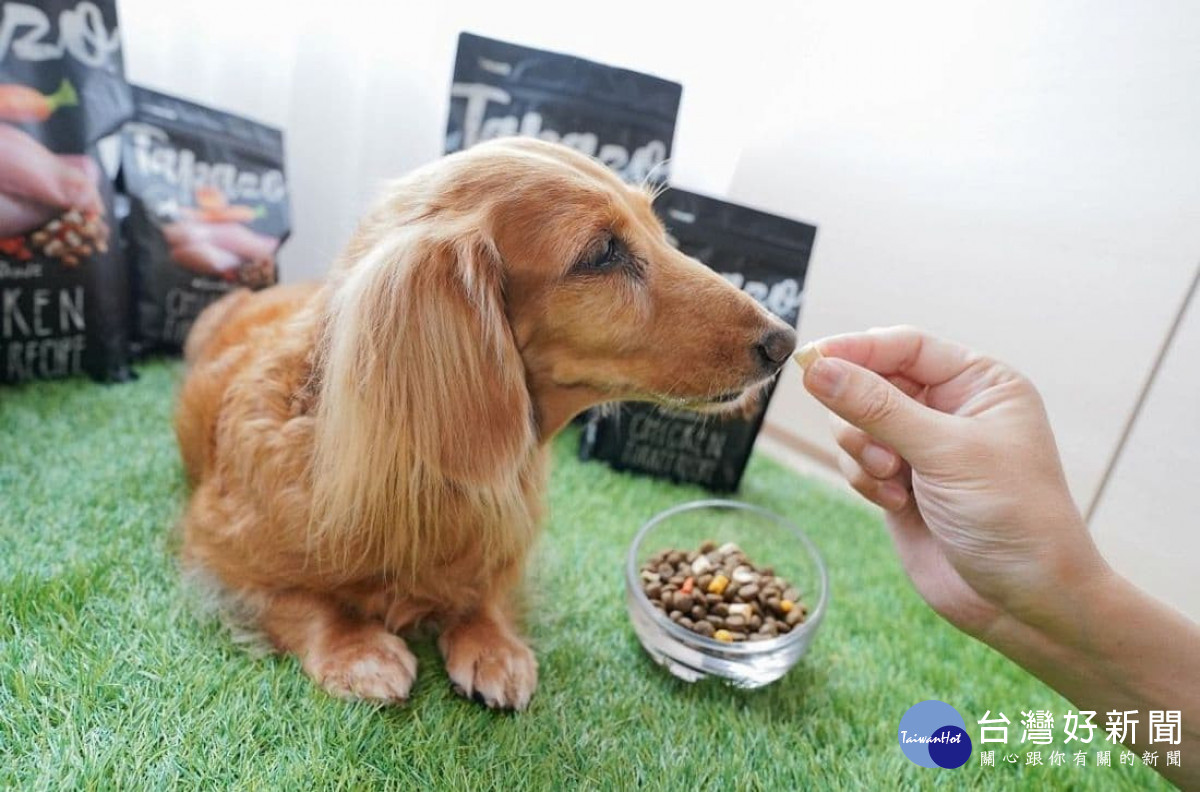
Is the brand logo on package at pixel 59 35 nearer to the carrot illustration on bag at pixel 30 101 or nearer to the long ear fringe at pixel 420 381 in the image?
the carrot illustration on bag at pixel 30 101

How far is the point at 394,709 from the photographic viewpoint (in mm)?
1033

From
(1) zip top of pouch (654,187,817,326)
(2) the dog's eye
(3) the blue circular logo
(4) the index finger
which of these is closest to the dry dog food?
(3) the blue circular logo

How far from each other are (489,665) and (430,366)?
1.50 ft

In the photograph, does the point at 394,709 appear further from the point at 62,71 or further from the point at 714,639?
the point at 62,71

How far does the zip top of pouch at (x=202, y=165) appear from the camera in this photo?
1899 mm

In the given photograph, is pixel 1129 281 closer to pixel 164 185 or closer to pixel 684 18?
pixel 684 18

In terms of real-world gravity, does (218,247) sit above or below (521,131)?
below

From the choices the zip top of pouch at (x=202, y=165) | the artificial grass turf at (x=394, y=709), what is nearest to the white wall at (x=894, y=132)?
the zip top of pouch at (x=202, y=165)

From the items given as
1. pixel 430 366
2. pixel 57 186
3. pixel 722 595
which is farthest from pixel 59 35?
pixel 722 595

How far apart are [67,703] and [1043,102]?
2340 mm

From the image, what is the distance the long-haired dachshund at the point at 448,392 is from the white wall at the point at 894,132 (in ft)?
3.02

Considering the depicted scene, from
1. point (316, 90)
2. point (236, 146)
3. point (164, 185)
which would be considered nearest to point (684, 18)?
point (316, 90)

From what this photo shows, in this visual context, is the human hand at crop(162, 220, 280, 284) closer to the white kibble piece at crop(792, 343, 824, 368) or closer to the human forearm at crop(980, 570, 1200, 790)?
the white kibble piece at crop(792, 343, 824, 368)

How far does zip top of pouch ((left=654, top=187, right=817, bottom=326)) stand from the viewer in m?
1.88
